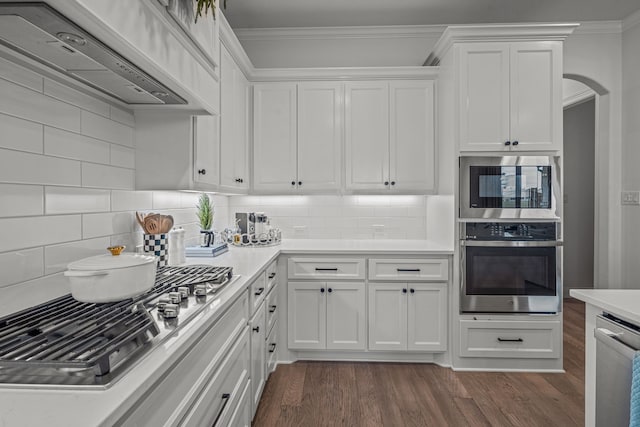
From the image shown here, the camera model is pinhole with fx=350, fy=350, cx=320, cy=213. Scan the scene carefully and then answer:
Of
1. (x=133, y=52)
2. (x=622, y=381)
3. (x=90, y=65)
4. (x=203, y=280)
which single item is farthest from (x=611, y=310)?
(x=90, y=65)

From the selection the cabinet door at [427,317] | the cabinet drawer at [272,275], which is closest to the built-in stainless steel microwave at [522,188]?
the cabinet door at [427,317]

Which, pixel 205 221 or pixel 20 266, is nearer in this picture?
pixel 20 266

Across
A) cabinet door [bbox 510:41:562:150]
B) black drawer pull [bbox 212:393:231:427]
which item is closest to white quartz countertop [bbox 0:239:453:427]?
black drawer pull [bbox 212:393:231:427]

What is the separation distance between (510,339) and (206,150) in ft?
8.20

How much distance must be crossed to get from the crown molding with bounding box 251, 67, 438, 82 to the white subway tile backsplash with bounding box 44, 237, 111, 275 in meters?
2.03

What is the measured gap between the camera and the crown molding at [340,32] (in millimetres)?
3324

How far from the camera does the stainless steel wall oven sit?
2559 millimetres

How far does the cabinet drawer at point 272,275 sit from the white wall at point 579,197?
403 cm

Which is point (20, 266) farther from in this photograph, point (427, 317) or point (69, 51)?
point (427, 317)

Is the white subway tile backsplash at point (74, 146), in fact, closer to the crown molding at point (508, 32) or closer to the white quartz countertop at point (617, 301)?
the white quartz countertop at point (617, 301)

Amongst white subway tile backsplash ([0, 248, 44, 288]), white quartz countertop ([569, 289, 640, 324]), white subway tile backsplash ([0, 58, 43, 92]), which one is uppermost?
white subway tile backsplash ([0, 58, 43, 92])

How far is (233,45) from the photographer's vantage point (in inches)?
96.9

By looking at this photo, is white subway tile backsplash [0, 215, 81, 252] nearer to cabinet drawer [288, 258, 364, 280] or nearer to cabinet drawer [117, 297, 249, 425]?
cabinet drawer [117, 297, 249, 425]

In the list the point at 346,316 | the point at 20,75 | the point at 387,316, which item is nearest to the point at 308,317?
the point at 346,316
